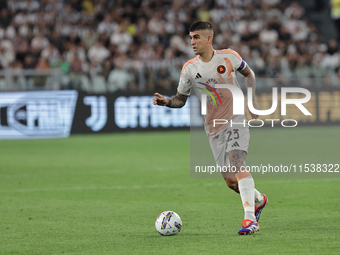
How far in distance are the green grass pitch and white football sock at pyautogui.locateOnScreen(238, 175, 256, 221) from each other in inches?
8.5

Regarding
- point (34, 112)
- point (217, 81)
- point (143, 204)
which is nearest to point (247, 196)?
point (217, 81)

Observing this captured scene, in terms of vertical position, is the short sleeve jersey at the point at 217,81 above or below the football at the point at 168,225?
above

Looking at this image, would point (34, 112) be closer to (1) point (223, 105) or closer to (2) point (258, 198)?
(1) point (223, 105)

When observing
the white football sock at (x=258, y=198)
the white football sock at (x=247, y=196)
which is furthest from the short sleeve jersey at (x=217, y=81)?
the white football sock at (x=258, y=198)

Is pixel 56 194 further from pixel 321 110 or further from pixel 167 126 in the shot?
pixel 321 110

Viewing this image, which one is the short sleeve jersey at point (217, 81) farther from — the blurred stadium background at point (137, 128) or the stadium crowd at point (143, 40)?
the stadium crowd at point (143, 40)

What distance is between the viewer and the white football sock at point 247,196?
6406mm

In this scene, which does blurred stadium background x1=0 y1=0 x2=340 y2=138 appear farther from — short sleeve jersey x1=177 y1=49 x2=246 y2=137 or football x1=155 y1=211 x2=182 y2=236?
football x1=155 y1=211 x2=182 y2=236

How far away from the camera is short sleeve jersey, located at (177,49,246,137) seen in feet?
22.0

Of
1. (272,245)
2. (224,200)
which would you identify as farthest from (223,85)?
(224,200)

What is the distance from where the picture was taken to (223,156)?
21.8 ft

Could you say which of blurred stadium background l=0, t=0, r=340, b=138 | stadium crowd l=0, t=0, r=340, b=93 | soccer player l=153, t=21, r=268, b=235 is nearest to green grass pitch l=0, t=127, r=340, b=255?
soccer player l=153, t=21, r=268, b=235

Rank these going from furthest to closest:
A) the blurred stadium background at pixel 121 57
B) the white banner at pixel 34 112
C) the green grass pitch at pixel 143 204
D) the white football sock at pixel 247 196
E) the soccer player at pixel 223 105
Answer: the blurred stadium background at pixel 121 57 → the white banner at pixel 34 112 → the soccer player at pixel 223 105 → the white football sock at pixel 247 196 → the green grass pitch at pixel 143 204

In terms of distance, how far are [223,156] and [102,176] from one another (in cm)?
544
